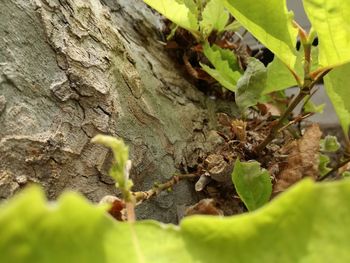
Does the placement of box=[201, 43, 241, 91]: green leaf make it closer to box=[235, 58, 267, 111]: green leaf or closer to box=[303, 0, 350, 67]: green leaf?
box=[235, 58, 267, 111]: green leaf

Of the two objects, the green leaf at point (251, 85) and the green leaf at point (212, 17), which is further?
the green leaf at point (212, 17)

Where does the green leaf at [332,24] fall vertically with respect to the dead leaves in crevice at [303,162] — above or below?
above

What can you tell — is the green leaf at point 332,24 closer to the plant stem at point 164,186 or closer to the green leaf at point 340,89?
the green leaf at point 340,89

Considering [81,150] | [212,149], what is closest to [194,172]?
[212,149]

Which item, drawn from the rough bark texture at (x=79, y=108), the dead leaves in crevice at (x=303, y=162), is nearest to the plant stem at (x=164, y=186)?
the rough bark texture at (x=79, y=108)

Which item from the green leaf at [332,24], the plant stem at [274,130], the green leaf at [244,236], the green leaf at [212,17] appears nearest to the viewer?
the green leaf at [244,236]

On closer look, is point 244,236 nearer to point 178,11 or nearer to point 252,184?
point 252,184

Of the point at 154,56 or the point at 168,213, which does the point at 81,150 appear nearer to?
the point at 168,213
